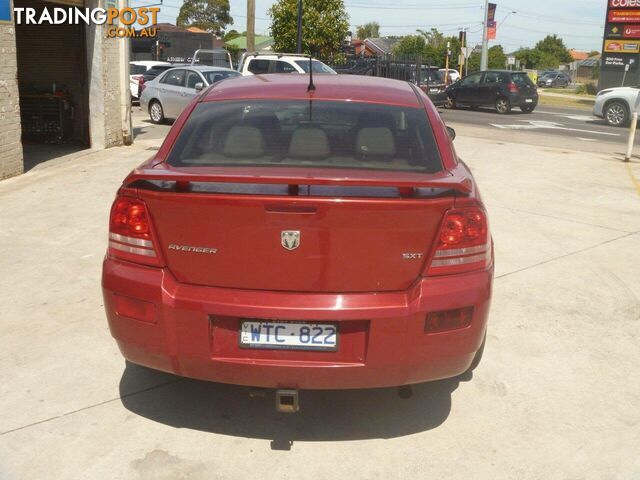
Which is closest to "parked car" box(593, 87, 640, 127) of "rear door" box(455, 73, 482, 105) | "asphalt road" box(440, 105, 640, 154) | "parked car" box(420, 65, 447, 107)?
"asphalt road" box(440, 105, 640, 154)

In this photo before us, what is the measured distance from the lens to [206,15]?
92.4 meters

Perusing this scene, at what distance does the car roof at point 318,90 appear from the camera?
422cm

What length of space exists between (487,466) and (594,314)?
248 centimetres

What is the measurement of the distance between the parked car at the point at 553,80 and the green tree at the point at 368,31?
6315 centimetres

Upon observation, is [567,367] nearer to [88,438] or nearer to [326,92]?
[326,92]

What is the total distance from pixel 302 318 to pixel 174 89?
15.9 m

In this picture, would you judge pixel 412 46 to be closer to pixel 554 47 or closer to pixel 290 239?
pixel 554 47

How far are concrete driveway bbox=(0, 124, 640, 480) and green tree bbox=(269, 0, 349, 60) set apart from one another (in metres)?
29.4

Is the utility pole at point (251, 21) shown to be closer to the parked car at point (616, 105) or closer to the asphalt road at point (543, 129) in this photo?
the asphalt road at point (543, 129)

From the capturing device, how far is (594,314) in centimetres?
548

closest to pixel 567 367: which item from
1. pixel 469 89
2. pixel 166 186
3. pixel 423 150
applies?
pixel 423 150

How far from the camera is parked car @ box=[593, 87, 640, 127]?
21656 mm

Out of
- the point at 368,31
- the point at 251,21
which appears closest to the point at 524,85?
the point at 251,21

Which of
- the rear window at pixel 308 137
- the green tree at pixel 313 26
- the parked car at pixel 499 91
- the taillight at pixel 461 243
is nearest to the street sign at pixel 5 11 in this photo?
the rear window at pixel 308 137
